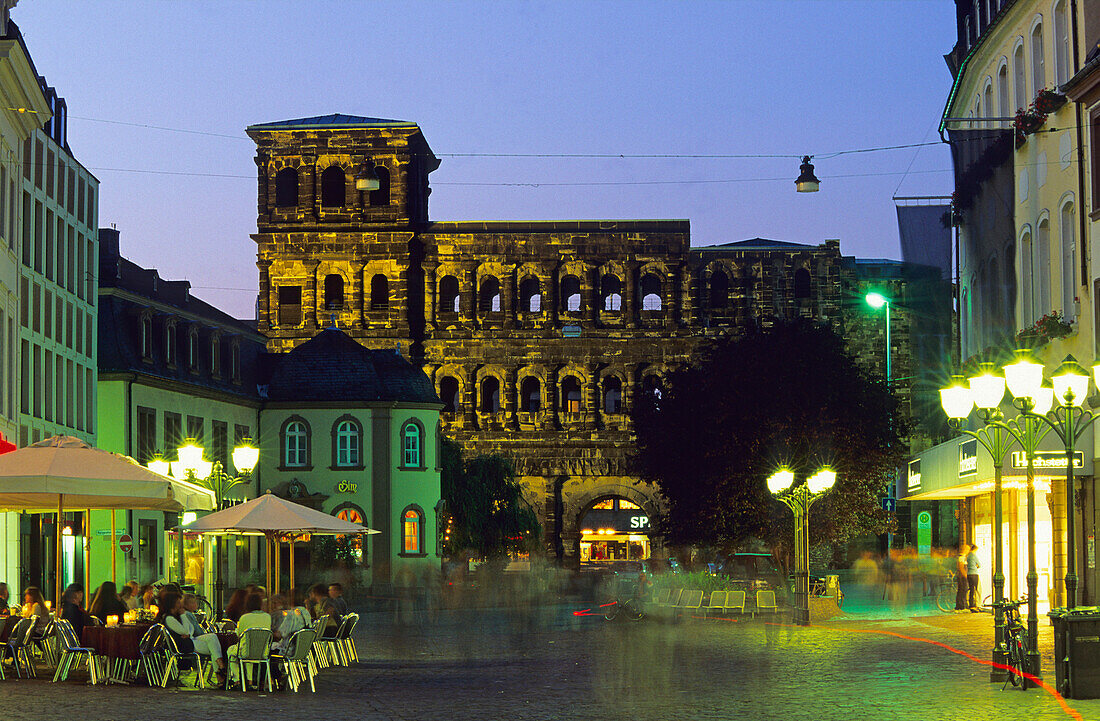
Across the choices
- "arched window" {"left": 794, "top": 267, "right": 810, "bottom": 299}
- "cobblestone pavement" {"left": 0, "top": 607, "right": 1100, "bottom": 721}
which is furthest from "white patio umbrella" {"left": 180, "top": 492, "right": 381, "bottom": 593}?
"arched window" {"left": 794, "top": 267, "right": 810, "bottom": 299}

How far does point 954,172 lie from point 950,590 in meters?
9.68

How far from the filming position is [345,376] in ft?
205

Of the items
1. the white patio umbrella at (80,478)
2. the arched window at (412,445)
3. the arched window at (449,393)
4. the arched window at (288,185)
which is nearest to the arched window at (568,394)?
the arched window at (449,393)

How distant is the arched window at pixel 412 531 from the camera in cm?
6125

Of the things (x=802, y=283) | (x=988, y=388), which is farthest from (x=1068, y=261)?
(x=802, y=283)

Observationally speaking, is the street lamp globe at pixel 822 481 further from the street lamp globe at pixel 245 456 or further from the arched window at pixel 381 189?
the arched window at pixel 381 189

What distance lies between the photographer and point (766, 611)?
36.8 metres

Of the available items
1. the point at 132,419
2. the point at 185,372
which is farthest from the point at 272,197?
the point at 132,419

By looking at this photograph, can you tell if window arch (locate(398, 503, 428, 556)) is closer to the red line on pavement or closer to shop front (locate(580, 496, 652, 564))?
the red line on pavement

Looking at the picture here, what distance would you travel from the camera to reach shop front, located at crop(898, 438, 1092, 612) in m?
30.2

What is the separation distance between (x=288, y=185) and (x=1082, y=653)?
2354 inches

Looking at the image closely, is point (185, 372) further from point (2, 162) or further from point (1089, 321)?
point (1089, 321)

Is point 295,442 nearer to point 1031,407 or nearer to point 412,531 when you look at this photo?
point 412,531

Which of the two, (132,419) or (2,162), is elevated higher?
(2,162)
